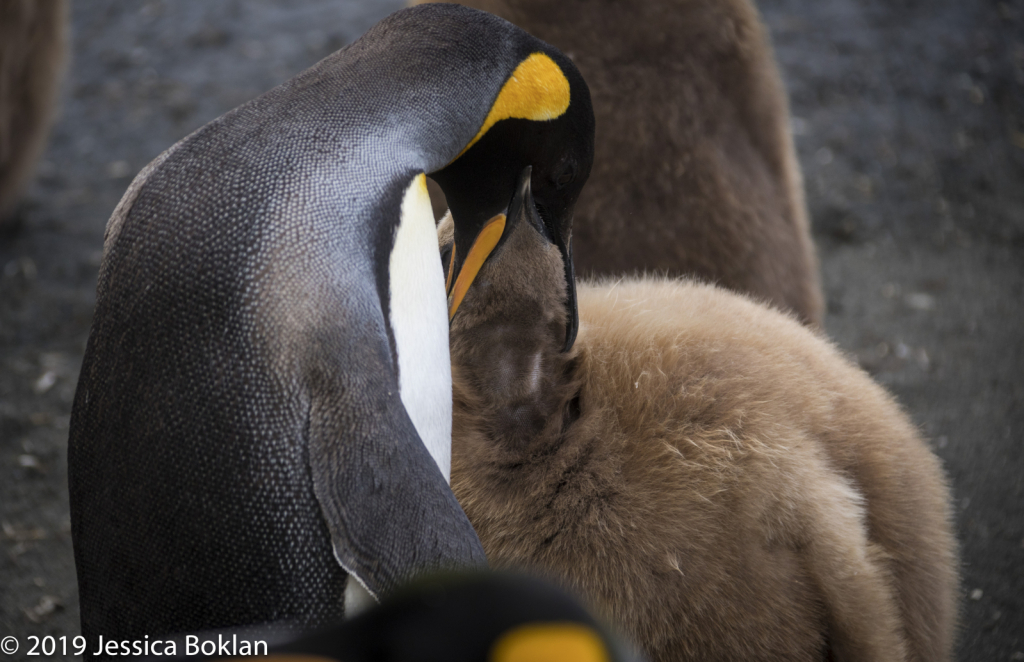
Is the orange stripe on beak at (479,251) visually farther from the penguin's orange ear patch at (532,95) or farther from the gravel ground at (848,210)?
the gravel ground at (848,210)

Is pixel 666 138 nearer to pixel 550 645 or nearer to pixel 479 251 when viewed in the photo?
pixel 479 251

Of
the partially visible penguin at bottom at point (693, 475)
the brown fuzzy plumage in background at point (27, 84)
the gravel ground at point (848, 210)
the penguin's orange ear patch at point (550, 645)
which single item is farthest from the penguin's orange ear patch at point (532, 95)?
the brown fuzzy plumage in background at point (27, 84)

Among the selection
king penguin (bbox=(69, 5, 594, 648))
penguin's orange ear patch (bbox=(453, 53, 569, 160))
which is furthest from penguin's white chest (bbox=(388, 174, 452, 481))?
penguin's orange ear patch (bbox=(453, 53, 569, 160))

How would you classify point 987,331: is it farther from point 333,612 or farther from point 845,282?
point 333,612

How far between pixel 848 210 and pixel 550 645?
209cm

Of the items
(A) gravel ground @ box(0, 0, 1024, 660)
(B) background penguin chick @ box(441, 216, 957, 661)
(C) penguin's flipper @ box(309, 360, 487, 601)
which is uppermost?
(C) penguin's flipper @ box(309, 360, 487, 601)

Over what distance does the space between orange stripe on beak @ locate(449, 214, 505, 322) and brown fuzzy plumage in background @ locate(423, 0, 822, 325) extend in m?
0.32

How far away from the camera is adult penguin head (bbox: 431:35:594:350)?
858 mm

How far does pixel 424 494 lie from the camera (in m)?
0.65

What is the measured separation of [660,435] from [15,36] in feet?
6.40

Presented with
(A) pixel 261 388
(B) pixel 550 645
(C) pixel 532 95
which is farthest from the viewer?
(C) pixel 532 95

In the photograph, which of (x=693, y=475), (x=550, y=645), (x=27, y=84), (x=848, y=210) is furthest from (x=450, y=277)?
(x=27, y=84)

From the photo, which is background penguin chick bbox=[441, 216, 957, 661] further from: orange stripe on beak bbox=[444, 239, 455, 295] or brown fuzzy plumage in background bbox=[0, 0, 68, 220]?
brown fuzzy plumage in background bbox=[0, 0, 68, 220]

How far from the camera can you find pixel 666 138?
1.21 metres
